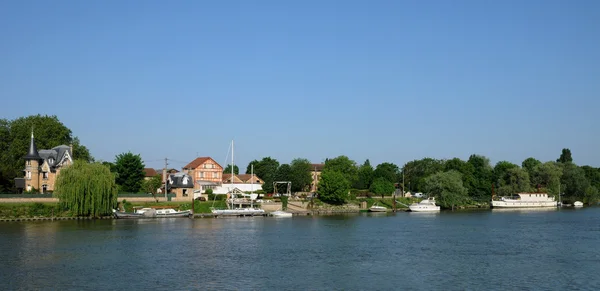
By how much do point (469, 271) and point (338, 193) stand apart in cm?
6267

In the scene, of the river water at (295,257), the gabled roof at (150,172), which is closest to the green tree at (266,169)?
the gabled roof at (150,172)

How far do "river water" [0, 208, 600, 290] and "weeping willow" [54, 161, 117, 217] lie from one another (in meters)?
5.53

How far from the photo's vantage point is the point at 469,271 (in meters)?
40.0

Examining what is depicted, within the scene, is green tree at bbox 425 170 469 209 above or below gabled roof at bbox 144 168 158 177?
below

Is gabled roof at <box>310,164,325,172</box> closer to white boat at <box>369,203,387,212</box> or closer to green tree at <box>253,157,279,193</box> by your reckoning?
green tree at <box>253,157,279,193</box>

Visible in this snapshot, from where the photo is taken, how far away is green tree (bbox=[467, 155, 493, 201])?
129 metres

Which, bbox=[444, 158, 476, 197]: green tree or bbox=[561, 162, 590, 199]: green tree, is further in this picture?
bbox=[561, 162, 590, 199]: green tree

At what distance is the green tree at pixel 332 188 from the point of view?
10238 cm

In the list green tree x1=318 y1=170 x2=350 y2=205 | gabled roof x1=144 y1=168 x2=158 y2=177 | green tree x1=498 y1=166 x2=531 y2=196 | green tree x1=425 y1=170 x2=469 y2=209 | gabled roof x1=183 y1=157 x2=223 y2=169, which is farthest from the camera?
gabled roof x1=144 y1=168 x2=158 y2=177

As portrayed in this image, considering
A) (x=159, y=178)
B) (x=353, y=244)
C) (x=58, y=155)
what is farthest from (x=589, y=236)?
(x=58, y=155)

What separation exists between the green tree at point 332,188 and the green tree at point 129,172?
29991 millimetres

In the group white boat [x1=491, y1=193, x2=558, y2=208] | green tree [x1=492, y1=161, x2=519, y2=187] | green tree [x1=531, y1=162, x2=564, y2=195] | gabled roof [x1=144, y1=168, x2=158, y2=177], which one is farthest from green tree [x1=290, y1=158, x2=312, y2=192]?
green tree [x1=531, y1=162, x2=564, y2=195]

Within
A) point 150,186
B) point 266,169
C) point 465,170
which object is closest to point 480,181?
point 465,170

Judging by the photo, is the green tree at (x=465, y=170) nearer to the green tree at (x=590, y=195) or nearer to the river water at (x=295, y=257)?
the green tree at (x=590, y=195)
